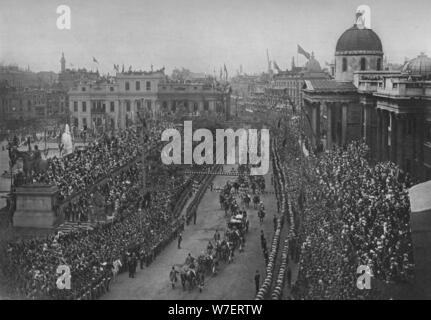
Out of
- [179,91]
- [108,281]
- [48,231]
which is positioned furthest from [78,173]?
[179,91]

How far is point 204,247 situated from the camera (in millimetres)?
24031

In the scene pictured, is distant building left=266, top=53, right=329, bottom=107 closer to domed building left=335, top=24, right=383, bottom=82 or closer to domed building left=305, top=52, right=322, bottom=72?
domed building left=305, top=52, right=322, bottom=72

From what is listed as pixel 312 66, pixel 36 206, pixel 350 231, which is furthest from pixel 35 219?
pixel 312 66

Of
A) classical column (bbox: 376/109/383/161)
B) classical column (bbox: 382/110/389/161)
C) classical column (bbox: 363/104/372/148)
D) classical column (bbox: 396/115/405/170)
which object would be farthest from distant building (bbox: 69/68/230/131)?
classical column (bbox: 396/115/405/170)

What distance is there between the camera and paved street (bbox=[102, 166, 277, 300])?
63.5 feet

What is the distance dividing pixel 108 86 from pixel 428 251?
50.9 m

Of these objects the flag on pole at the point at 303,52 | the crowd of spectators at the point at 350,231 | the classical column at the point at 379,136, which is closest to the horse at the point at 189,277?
the crowd of spectators at the point at 350,231

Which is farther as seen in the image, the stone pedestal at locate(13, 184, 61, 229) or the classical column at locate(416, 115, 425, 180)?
the classical column at locate(416, 115, 425, 180)

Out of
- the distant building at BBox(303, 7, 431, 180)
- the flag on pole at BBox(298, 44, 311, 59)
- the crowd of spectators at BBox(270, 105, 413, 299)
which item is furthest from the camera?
the distant building at BBox(303, 7, 431, 180)

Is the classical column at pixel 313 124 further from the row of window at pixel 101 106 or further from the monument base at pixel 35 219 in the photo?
the row of window at pixel 101 106

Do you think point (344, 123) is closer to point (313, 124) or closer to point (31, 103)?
point (313, 124)

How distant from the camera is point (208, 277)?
69.3ft
